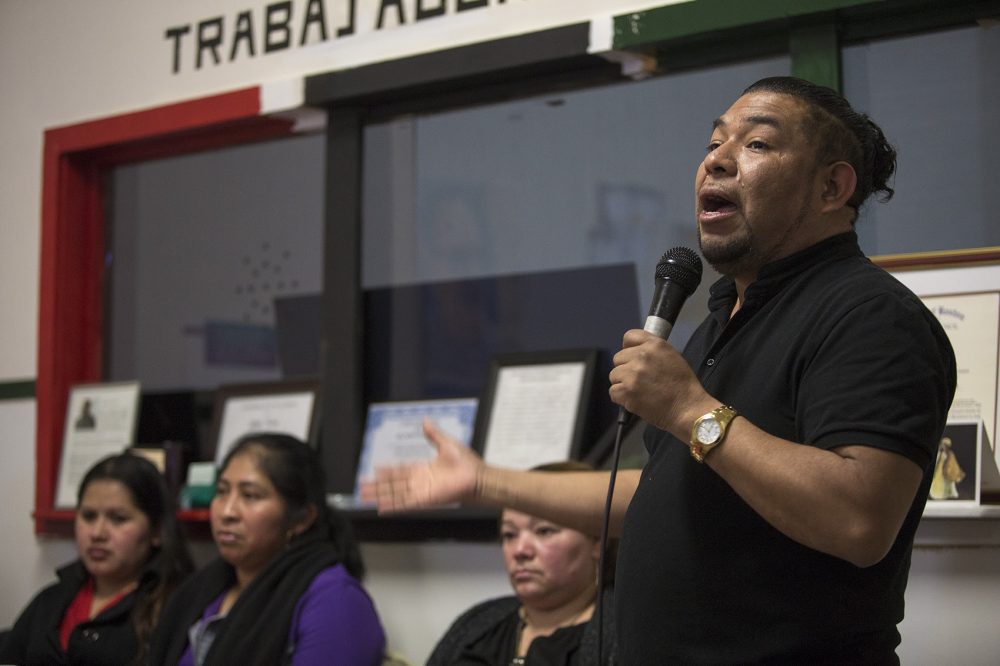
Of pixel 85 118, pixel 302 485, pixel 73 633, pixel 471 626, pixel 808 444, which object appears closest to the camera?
pixel 808 444

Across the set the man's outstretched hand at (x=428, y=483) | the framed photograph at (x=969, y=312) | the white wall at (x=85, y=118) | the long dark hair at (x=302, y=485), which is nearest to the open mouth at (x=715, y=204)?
the man's outstretched hand at (x=428, y=483)

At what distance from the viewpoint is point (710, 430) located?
54.1 inches

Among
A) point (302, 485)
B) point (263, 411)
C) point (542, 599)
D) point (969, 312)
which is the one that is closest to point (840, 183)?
point (969, 312)

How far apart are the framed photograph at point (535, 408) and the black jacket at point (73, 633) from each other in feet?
3.68

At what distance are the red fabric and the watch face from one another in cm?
→ 255

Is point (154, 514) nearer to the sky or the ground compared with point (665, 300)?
nearer to the ground

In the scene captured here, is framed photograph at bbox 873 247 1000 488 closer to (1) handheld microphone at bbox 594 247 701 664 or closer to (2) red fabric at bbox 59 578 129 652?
(1) handheld microphone at bbox 594 247 701 664

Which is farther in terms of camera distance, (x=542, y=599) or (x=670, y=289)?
(x=542, y=599)

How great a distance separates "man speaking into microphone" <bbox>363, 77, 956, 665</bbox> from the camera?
132 cm

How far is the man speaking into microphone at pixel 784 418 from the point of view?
4.34ft

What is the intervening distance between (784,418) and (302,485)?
6.52 feet

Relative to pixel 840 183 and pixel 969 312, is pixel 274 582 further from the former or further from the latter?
pixel 840 183

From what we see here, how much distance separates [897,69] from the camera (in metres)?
2.71

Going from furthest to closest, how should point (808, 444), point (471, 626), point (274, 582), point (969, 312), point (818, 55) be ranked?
1. point (274, 582)
2. point (471, 626)
3. point (818, 55)
4. point (969, 312)
5. point (808, 444)
